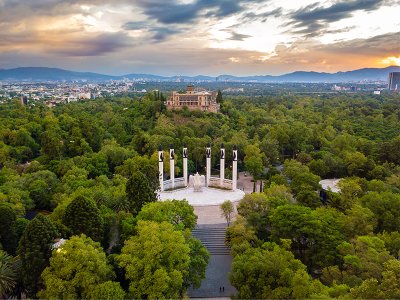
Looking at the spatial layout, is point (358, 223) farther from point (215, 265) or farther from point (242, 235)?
point (215, 265)

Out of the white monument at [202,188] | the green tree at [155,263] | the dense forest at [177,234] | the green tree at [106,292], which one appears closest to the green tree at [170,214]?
the dense forest at [177,234]

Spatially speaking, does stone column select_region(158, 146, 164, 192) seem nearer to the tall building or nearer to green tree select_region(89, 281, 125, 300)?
green tree select_region(89, 281, 125, 300)

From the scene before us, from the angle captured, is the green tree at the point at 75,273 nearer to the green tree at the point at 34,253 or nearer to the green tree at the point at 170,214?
the green tree at the point at 34,253

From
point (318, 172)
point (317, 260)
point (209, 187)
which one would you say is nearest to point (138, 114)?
point (209, 187)

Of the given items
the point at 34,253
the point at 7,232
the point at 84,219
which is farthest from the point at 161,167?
the point at 34,253

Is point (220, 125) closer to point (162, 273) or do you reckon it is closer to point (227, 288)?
point (227, 288)

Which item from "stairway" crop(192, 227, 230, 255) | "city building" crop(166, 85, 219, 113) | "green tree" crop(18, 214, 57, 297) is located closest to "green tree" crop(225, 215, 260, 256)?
"stairway" crop(192, 227, 230, 255)
